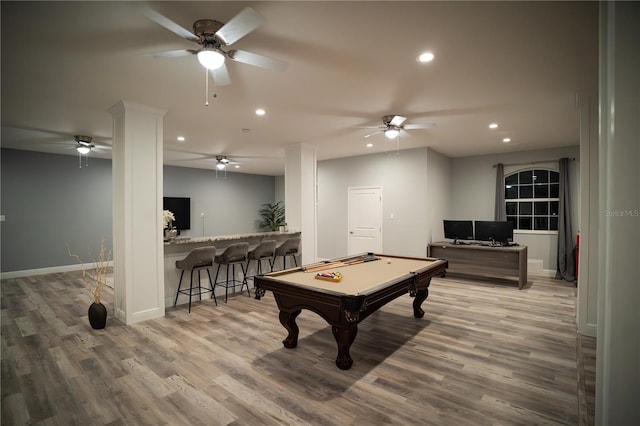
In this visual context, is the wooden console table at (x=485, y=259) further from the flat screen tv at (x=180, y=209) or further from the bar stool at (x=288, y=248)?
the flat screen tv at (x=180, y=209)

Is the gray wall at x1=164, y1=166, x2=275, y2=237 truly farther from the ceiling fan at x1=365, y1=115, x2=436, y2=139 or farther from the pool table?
the pool table

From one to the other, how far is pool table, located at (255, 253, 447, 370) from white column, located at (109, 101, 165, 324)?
192 centimetres

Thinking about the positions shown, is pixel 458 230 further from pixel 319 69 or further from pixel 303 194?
pixel 319 69

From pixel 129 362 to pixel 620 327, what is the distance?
352 centimetres

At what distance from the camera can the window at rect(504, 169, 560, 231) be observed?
6.74 m

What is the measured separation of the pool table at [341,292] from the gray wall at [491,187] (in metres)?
4.54

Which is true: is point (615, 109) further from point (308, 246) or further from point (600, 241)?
point (308, 246)

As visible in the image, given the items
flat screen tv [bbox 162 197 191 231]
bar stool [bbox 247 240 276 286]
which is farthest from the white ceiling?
flat screen tv [bbox 162 197 191 231]

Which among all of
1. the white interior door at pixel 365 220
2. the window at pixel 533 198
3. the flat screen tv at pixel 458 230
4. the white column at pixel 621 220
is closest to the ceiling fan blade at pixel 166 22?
the white column at pixel 621 220

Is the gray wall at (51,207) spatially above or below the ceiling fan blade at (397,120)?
below

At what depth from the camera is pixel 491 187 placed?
286 inches

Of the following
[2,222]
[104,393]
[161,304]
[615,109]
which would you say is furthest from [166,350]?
[2,222]

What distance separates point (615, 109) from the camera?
3.44ft

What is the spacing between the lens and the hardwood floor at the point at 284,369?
7.11ft
